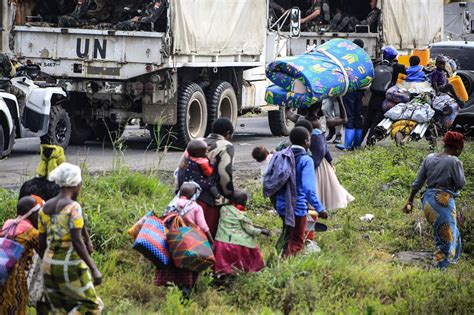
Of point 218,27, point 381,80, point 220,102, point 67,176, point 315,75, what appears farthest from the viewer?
point 220,102

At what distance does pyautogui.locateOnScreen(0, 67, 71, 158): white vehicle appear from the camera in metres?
14.8

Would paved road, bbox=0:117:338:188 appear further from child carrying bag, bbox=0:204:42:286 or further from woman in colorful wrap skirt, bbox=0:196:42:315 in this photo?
child carrying bag, bbox=0:204:42:286

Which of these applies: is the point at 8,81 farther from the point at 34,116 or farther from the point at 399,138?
the point at 399,138

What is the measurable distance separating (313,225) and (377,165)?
480cm

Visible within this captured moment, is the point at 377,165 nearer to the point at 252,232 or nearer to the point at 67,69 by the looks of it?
the point at 67,69

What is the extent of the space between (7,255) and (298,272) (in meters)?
2.59

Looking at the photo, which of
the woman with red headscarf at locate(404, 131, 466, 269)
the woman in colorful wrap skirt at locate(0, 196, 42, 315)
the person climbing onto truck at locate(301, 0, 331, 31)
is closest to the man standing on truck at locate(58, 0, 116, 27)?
the person climbing onto truck at locate(301, 0, 331, 31)

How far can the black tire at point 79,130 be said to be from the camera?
58.3 ft

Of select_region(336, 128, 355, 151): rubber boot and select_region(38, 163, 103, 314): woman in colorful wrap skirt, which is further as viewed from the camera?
select_region(336, 128, 355, 151): rubber boot

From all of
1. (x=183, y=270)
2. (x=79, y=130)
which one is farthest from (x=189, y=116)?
(x=183, y=270)

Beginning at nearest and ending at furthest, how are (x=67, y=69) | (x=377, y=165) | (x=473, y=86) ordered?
(x=377, y=165), (x=67, y=69), (x=473, y=86)

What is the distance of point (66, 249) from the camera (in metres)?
6.84

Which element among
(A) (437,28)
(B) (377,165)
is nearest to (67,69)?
(B) (377,165)

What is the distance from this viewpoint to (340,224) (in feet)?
37.7
